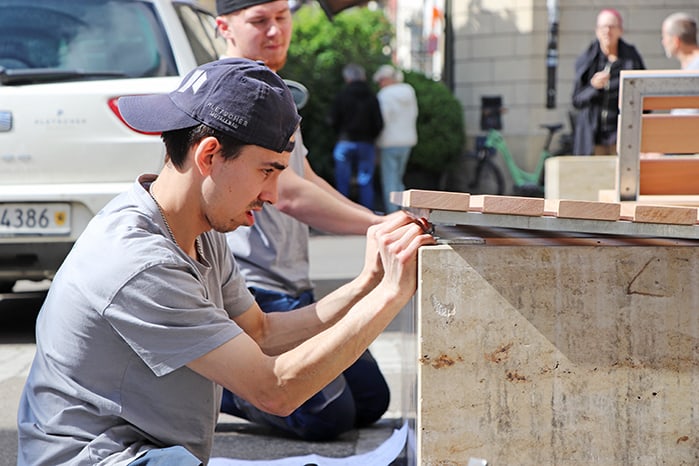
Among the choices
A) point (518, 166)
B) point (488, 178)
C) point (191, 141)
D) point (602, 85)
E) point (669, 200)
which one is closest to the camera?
point (191, 141)

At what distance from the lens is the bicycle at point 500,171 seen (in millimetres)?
15008

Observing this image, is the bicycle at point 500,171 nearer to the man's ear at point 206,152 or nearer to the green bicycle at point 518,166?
the green bicycle at point 518,166

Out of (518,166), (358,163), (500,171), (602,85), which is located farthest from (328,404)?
(518,166)

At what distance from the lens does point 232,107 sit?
2359 millimetres

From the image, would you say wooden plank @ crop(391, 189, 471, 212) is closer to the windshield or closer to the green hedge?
the windshield

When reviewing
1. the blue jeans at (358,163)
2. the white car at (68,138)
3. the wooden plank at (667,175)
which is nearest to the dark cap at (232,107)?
the wooden plank at (667,175)

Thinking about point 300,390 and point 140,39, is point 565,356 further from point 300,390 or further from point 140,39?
point 140,39

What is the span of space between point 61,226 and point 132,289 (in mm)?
3334

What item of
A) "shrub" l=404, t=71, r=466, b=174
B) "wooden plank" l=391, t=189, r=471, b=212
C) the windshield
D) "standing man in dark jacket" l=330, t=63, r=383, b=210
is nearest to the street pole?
"shrub" l=404, t=71, r=466, b=174

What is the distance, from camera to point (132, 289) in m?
2.30

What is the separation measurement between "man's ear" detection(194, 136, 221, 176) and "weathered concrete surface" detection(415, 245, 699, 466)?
49 cm

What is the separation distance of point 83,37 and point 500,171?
10.3 m

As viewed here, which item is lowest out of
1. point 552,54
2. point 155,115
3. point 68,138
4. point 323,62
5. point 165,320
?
point 165,320

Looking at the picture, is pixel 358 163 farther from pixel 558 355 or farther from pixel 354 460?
pixel 558 355
